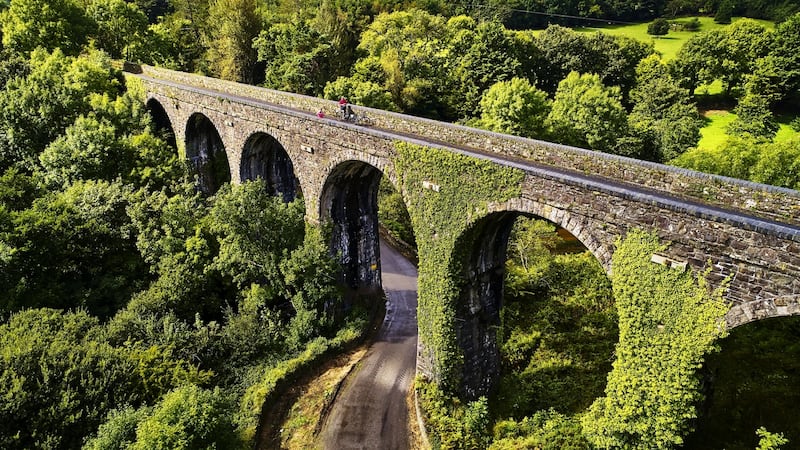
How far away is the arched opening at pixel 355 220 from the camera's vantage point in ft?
86.1

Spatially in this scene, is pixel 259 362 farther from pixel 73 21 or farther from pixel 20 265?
pixel 73 21

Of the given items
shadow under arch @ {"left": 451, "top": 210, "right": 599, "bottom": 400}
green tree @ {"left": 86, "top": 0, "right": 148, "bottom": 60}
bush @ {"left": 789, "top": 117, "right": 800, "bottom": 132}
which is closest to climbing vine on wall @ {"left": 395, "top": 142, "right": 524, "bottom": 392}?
shadow under arch @ {"left": 451, "top": 210, "right": 599, "bottom": 400}

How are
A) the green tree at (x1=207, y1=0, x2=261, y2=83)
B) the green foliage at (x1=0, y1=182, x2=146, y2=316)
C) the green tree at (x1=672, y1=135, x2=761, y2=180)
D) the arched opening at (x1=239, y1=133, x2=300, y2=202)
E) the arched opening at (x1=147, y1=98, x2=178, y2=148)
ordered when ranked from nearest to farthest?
the green foliage at (x1=0, y1=182, x2=146, y2=316) → the green tree at (x1=672, y1=135, x2=761, y2=180) → the arched opening at (x1=239, y1=133, x2=300, y2=202) → the arched opening at (x1=147, y1=98, x2=178, y2=148) → the green tree at (x1=207, y1=0, x2=261, y2=83)

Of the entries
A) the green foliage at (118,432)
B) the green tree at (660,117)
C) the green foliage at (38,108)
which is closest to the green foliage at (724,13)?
the green tree at (660,117)

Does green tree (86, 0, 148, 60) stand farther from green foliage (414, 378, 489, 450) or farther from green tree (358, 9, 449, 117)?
green foliage (414, 378, 489, 450)

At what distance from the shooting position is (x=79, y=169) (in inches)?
1330

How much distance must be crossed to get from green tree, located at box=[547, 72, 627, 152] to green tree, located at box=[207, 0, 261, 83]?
38935 mm

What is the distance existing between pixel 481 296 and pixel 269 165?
63.1 feet

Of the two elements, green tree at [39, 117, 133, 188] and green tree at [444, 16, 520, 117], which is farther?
green tree at [444, 16, 520, 117]

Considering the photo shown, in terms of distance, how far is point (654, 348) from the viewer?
530 inches

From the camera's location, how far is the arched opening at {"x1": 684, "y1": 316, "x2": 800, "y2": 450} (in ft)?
55.8

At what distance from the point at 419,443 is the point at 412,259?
61.9 ft

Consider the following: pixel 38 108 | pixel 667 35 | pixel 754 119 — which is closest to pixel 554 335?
pixel 754 119

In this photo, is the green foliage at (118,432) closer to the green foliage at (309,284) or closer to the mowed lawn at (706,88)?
the green foliage at (309,284)
